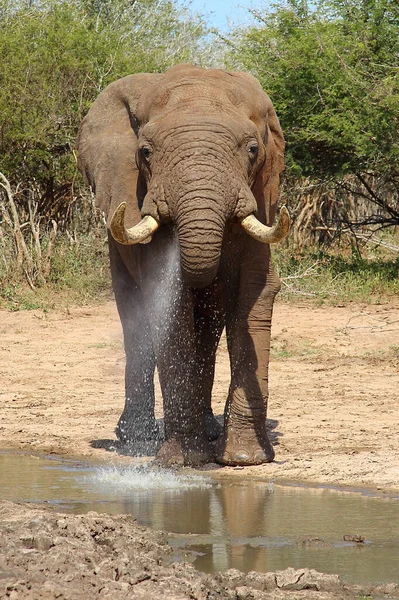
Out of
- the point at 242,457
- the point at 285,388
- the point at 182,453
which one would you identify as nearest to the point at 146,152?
the point at 182,453

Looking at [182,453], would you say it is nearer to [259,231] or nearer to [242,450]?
[242,450]

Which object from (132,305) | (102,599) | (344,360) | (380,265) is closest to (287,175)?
(380,265)

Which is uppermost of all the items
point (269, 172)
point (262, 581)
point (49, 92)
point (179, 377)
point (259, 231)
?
point (49, 92)

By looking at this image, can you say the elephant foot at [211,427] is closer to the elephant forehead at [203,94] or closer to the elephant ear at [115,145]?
the elephant ear at [115,145]

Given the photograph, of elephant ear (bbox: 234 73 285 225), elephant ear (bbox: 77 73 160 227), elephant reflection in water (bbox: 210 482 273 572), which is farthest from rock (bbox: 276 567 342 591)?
elephant ear (bbox: 234 73 285 225)

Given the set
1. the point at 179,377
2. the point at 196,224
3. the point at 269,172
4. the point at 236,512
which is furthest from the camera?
the point at 269,172

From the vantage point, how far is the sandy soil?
23.8 ft

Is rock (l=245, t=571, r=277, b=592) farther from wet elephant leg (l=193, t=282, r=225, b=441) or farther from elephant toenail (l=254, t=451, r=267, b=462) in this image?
wet elephant leg (l=193, t=282, r=225, b=441)

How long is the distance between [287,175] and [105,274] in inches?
127

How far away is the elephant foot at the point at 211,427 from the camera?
7922 mm

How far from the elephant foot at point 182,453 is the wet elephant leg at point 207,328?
0.33 meters

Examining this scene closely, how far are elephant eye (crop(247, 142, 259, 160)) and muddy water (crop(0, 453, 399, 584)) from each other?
6.09 feet

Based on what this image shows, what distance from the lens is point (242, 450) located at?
7051 millimetres

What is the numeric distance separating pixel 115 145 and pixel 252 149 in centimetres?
103
